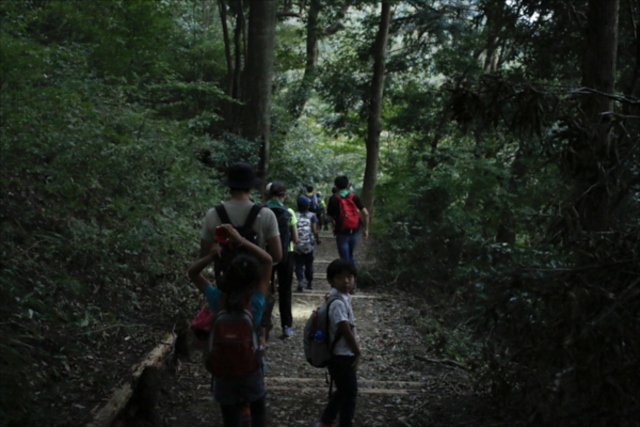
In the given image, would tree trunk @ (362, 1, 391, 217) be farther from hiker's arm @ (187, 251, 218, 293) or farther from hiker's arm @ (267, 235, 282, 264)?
hiker's arm @ (187, 251, 218, 293)

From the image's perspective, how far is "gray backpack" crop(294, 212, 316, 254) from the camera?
10.6 m

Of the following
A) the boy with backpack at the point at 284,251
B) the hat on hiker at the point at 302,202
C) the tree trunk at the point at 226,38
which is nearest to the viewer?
the boy with backpack at the point at 284,251

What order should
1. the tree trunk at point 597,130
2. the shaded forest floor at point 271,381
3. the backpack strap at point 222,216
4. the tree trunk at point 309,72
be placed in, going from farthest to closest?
the tree trunk at point 309,72, the shaded forest floor at point 271,381, the backpack strap at point 222,216, the tree trunk at point 597,130

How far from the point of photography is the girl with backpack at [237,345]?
3891 millimetres

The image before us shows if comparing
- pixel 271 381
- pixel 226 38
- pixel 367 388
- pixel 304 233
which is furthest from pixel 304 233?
pixel 226 38

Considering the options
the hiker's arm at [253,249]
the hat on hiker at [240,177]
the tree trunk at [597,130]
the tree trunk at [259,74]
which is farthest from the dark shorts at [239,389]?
the tree trunk at [259,74]

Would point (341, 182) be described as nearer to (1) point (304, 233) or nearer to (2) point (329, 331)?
(1) point (304, 233)

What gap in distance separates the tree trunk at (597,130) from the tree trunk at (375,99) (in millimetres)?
14691

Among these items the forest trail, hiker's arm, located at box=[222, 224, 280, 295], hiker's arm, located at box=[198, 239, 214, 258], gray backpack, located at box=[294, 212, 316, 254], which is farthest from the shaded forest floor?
gray backpack, located at box=[294, 212, 316, 254]

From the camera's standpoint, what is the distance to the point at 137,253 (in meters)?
8.30

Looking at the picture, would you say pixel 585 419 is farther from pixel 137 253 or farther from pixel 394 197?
pixel 394 197

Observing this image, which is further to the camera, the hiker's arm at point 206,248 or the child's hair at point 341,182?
the child's hair at point 341,182

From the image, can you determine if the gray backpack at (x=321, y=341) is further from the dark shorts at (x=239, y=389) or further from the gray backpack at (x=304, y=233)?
the gray backpack at (x=304, y=233)

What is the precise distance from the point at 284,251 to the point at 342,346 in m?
3.02
